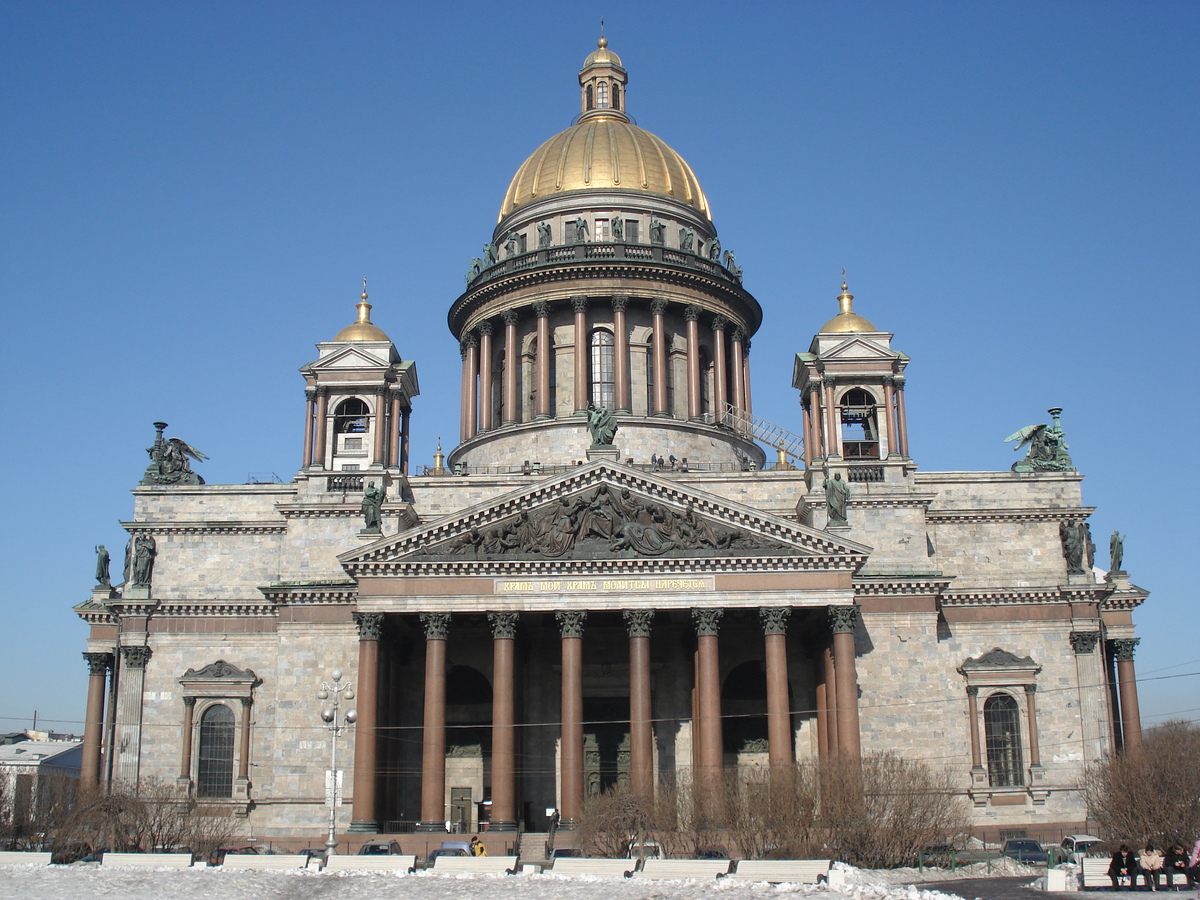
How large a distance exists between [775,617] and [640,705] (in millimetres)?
5769

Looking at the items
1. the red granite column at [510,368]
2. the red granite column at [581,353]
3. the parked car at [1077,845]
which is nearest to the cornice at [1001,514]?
the parked car at [1077,845]

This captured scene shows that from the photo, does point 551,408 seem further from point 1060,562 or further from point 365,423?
point 1060,562

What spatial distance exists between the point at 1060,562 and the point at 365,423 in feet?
97.5

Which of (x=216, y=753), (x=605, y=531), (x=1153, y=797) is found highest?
(x=605, y=531)

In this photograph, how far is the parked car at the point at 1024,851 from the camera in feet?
139

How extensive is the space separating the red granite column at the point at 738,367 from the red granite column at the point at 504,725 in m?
24.4

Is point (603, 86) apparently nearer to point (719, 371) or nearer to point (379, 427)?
point (719, 371)

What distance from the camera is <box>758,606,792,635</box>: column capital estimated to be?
156 feet

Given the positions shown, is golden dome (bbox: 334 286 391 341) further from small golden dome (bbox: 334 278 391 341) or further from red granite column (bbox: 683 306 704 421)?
red granite column (bbox: 683 306 704 421)

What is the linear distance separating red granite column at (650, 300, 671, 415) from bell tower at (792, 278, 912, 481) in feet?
34.2

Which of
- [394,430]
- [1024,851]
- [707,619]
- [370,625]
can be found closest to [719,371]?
[394,430]

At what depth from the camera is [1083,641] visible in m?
53.3

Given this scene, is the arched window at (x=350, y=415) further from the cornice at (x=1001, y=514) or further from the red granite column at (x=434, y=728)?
the cornice at (x=1001, y=514)

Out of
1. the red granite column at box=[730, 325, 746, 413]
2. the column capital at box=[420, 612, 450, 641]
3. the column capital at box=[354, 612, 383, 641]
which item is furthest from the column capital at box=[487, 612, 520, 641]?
the red granite column at box=[730, 325, 746, 413]
